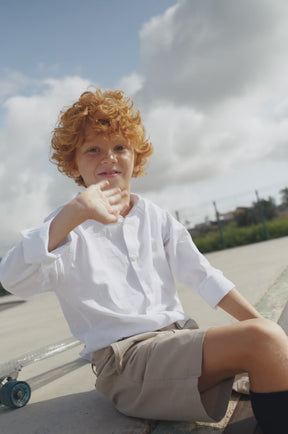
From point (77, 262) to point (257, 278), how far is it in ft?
9.72

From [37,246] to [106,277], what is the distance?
0.33 m

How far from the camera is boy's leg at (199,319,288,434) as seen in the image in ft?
4.24

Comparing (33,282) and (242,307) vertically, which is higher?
(33,282)

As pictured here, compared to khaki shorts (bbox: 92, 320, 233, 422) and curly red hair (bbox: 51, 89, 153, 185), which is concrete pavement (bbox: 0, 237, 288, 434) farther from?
curly red hair (bbox: 51, 89, 153, 185)

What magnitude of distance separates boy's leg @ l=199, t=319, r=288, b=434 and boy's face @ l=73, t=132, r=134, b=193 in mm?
806

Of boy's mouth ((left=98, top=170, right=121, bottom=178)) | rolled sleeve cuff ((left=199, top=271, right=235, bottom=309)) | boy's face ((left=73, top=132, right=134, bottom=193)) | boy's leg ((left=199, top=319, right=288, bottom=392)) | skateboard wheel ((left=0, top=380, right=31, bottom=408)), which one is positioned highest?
boy's face ((left=73, top=132, right=134, bottom=193))

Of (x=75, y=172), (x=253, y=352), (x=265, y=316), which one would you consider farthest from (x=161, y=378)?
(x=265, y=316)

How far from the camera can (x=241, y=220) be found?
14.2 metres

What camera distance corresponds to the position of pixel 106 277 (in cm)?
167

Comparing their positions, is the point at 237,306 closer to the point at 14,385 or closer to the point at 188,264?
the point at 188,264

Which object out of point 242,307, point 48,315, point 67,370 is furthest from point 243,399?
point 48,315

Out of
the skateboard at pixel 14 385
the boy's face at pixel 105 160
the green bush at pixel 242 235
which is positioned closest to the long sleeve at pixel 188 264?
the boy's face at pixel 105 160

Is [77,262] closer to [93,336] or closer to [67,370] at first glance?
[93,336]

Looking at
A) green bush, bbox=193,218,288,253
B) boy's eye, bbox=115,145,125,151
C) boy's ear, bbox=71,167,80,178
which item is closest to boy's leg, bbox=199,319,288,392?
boy's eye, bbox=115,145,125,151
